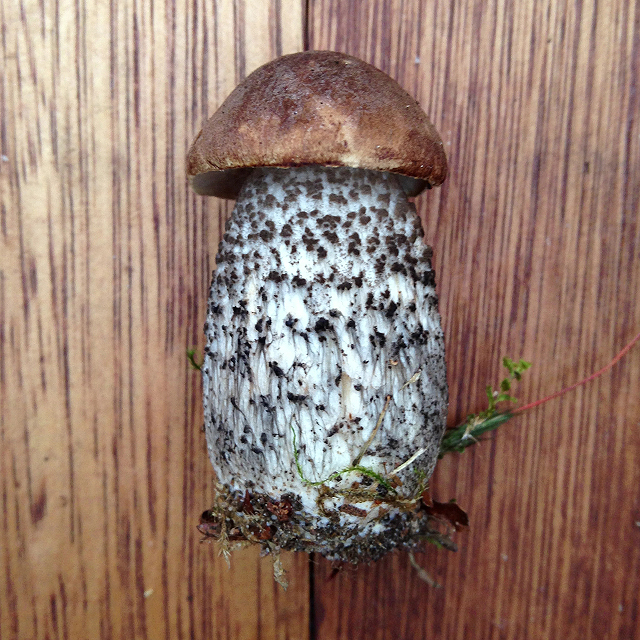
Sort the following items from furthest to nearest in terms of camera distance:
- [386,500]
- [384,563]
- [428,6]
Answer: [384,563]
[428,6]
[386,500]

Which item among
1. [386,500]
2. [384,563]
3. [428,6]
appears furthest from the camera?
[384,563]

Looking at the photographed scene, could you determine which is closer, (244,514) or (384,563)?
(244,514)

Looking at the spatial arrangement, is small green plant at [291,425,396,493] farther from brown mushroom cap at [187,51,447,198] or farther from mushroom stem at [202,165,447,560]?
brown mushroom cap at [187,51,447,198]

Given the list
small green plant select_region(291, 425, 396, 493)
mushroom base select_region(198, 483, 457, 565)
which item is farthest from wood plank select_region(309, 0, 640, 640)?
small green plant select_region(291, 425, 396, 493)

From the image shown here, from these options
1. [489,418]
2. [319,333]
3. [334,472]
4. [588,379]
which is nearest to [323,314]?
[319,333]

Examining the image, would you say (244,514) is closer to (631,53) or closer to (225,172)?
(225,172)

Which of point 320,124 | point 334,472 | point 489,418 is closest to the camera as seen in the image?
point 320,124

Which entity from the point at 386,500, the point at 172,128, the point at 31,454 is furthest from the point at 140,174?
the point at 386,500

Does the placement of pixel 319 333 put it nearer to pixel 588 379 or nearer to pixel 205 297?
pixel 205 297
